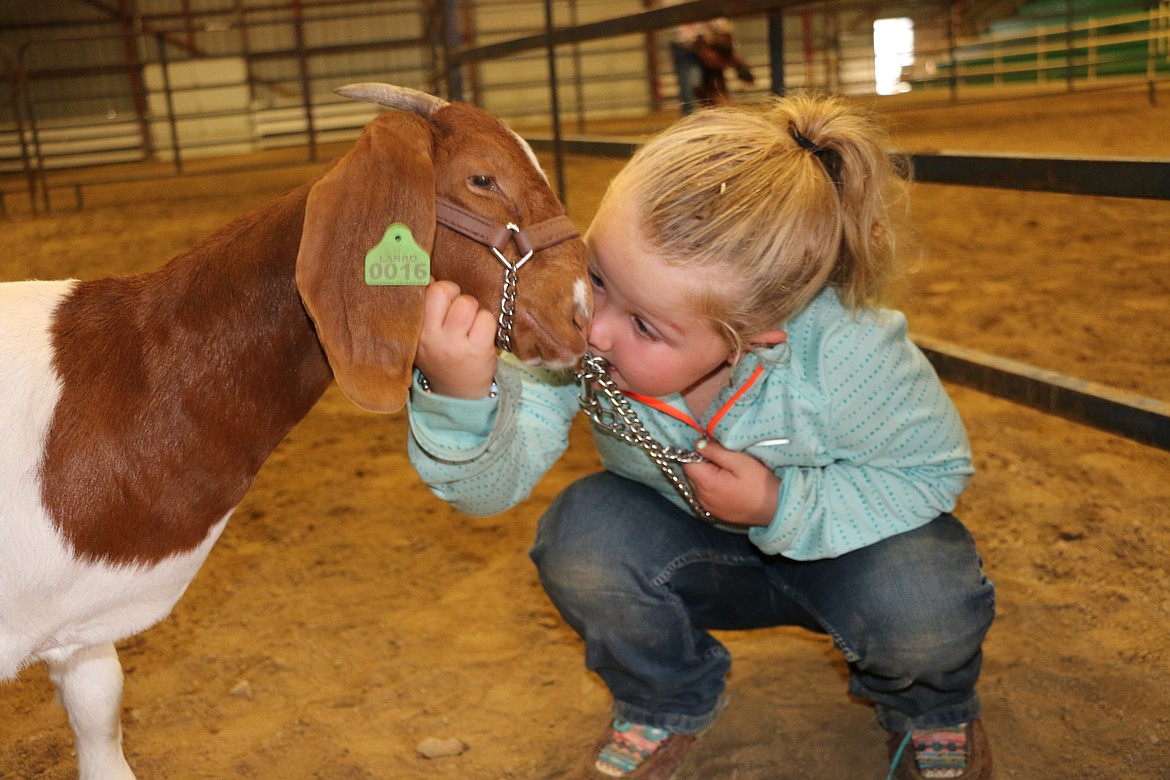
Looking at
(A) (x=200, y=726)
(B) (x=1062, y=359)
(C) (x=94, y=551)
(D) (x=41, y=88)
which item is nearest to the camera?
(C) (x=94, y=551)

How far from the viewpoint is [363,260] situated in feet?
4.58

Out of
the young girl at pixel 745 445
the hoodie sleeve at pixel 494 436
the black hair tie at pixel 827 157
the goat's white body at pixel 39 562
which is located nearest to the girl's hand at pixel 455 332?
the young girl at pixel 745 445

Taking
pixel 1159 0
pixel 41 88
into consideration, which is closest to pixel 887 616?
pixel 1159 0

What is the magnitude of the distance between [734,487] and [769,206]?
0.45 meters

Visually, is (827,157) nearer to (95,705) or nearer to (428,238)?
(428,238)

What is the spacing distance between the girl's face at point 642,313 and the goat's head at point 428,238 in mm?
148

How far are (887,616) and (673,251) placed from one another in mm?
678

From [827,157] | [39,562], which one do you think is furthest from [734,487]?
[39,562]

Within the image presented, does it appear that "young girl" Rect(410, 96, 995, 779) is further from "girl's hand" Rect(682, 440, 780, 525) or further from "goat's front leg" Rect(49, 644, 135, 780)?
"goat's front leg" Rect(49, 644, 135, 780)

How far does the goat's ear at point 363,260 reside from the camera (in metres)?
1.40

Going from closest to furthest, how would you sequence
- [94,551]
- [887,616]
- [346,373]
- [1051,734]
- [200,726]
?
[346,373] → [94,551] → [887,616] → [1051,734] → [200,726]

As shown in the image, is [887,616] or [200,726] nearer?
[887,616]

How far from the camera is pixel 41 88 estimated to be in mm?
19000

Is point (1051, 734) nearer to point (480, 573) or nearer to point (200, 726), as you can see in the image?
point (480, 573)
